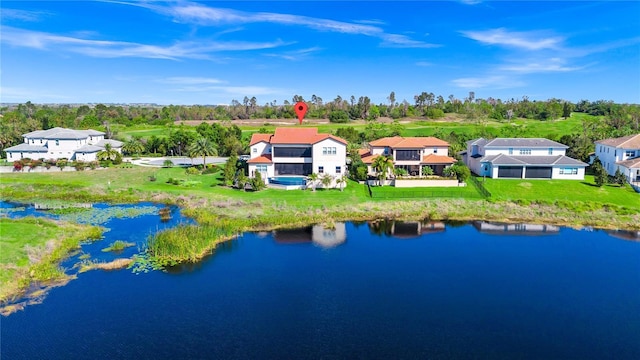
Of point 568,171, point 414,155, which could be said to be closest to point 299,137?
point 414,155

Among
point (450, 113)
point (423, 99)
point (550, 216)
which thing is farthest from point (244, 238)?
point (423, 99)

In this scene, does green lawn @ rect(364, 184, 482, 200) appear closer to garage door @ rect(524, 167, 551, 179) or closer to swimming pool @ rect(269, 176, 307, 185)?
swimming pool @ rect(269, 176, 307, 185)

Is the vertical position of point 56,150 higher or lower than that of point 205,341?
higher

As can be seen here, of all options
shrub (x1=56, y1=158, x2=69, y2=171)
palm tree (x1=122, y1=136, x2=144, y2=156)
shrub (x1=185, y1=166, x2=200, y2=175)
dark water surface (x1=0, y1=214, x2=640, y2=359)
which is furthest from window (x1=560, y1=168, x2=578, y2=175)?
shrub (x1=56, y1=158, x2=69, y2=171)

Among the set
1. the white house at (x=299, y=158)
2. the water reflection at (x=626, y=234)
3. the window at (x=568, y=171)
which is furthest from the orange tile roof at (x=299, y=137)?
the water reflection at (x=626, y=234)

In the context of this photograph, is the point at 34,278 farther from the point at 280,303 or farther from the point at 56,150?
the point at 56,150

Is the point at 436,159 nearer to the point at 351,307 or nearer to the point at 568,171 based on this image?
the point at 568,171
